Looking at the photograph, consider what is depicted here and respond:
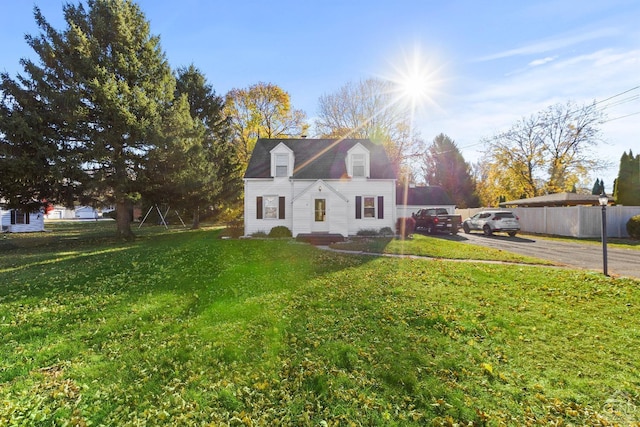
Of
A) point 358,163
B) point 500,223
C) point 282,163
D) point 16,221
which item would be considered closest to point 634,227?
point 500,223

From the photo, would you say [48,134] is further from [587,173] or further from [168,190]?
[587,173]

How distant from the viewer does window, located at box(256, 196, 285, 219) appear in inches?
783

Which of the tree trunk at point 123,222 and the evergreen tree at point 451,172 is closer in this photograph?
the tree trunk at point 123,222

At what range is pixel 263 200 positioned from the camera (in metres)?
20.0

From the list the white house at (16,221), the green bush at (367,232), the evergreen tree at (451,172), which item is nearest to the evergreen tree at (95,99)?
the green bush at (367,232)

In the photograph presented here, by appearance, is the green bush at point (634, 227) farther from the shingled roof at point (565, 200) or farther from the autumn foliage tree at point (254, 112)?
the autumn foliage tree at point (254, 112)

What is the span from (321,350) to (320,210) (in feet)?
47.9

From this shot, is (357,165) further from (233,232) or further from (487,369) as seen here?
(487,369)

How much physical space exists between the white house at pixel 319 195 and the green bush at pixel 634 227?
14015 millimetres

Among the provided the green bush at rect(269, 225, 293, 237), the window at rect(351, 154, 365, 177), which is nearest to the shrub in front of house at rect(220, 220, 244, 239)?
the green bush at rect(269, 225, 293, 237)

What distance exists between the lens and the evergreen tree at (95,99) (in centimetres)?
1614

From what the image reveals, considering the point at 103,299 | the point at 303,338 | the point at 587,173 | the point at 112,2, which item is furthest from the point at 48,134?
the point at 587,173

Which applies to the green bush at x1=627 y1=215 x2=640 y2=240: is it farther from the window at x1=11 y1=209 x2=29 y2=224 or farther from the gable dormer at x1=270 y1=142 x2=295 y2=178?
the window at x1=11 y1=209 x2=29 y2=224

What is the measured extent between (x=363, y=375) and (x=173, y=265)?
8.57 m
